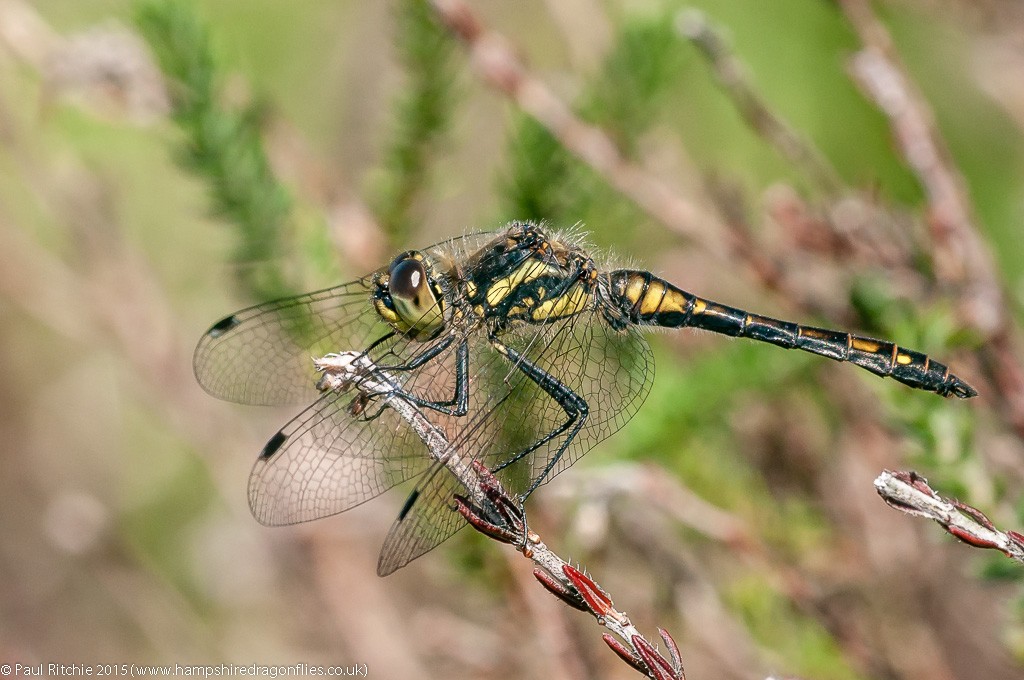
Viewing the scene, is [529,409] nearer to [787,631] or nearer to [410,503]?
[410,503]

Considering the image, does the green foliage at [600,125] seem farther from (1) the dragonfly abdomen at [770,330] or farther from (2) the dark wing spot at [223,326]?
(2) the dark wing spot at [223,326]

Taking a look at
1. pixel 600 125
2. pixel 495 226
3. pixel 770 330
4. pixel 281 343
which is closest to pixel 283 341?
pixel 281 343

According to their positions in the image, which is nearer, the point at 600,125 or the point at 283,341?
the point at 283,341

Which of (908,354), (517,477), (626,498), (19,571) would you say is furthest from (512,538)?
(19,571)

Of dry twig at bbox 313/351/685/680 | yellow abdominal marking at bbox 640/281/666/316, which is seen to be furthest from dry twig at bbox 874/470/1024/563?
yellow abdominal marking at bbox 640/281/666/316

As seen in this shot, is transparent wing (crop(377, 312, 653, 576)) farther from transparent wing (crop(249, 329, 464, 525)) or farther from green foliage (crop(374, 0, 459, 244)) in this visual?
green foliage (crop(374, 0, 459, 244))

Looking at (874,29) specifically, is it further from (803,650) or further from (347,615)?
(347,615)
